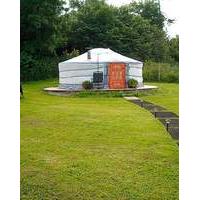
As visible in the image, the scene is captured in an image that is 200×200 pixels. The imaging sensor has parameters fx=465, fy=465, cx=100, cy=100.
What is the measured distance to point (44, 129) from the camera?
5629mm

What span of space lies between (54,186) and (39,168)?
531 mm

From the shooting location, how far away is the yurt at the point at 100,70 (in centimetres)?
1218

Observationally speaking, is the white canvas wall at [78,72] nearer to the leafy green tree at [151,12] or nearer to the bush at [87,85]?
the bush at [87,85]

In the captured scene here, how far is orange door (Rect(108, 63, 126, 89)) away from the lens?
40.0 ft

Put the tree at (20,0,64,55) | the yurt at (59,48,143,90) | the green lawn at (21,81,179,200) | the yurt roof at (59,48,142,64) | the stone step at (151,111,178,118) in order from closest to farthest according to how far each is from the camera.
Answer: the green lawn at (21,81,179,200) → the stone step at (151,111,178,118) → the yurt at (59,48,143,90) → the yurt roof at (59,48,142,64) → the tree at (20,0,64,55)

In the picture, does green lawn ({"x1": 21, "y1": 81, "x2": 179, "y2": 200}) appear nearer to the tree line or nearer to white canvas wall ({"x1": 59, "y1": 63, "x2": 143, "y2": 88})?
the tree line

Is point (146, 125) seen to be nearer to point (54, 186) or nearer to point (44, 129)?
point (44, 129)

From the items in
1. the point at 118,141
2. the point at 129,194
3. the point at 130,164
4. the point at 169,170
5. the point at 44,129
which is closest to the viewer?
the point at 129,194

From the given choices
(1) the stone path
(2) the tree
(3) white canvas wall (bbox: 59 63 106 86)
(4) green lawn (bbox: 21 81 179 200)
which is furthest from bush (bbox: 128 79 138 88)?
(4) green lawn (bbox: 21 81 179 200)

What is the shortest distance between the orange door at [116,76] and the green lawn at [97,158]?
5200 mm

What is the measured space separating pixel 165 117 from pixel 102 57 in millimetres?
5918

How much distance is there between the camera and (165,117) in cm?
683

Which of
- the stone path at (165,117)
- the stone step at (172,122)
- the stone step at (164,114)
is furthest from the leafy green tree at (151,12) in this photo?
the stone step at (172,122)
